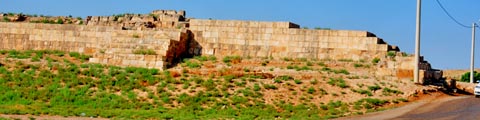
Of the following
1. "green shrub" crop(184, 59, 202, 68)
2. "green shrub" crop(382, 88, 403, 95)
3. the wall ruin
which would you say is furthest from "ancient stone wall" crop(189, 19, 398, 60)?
"green shrub" crop(382, 88, 403, 95)

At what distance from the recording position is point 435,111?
20.2m

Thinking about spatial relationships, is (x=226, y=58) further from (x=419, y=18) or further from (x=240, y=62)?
(x=419, y=18)

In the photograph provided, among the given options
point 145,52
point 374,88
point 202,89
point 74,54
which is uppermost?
point 145,52

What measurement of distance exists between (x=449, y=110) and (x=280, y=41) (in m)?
10.0

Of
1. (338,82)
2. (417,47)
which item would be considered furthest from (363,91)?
(417,47)

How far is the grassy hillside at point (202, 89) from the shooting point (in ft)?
70.6

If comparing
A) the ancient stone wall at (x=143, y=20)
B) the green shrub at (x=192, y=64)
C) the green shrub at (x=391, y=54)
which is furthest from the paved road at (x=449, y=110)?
the ancient stone wall at (x=143, y=20)

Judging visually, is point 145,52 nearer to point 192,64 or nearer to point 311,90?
point 192,64

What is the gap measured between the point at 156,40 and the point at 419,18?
1034 cm

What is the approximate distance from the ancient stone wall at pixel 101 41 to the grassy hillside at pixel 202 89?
829 mm

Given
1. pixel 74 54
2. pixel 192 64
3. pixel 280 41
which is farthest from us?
pixel 74 54

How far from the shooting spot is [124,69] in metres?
27.1

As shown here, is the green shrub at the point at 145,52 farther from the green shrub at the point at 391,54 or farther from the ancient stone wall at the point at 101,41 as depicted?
the green shrub at the point at 391,54

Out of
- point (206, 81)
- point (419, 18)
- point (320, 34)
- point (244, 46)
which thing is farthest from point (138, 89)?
point (419, 18)
